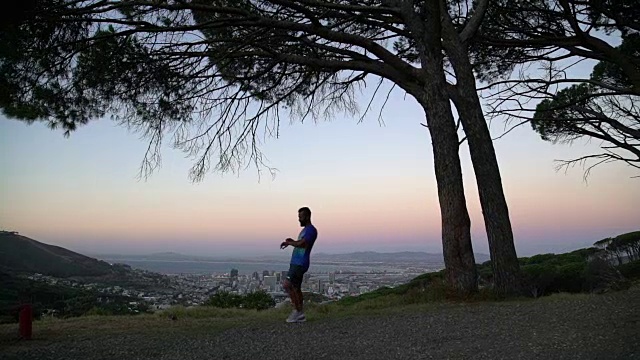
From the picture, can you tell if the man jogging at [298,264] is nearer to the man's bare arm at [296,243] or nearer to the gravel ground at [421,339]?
the man's bare arm at [296,243]

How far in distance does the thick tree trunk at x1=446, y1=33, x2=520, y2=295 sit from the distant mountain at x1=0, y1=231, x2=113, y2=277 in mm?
7354

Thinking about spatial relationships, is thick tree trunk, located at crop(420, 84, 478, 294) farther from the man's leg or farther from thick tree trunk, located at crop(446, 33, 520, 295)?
the man's leg

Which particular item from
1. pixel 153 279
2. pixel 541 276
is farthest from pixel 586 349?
pixel 153 279

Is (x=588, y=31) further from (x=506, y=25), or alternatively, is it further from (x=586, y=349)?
(x=586, y=349)

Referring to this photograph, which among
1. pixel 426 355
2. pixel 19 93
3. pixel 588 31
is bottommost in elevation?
pixel 426 355

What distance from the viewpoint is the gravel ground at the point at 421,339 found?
471 centimetres

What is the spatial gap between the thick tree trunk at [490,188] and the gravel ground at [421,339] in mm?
1158

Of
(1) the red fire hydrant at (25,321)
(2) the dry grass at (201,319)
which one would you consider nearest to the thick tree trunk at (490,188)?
(2) the dry grass at (201,319)

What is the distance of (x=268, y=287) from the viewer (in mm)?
12242

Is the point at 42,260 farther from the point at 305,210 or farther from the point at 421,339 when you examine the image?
the point at 421,339

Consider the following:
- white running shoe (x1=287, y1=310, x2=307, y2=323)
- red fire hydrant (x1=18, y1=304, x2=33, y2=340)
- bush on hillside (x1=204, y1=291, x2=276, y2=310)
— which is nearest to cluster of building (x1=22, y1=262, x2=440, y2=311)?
bush on hillside (x1=204, y1=291, x2=276, y2=310)

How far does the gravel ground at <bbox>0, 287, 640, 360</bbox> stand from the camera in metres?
4.71

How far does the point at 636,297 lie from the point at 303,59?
17.9 feet

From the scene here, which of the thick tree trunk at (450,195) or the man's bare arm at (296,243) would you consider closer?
the man's bare arm at (296,243)
